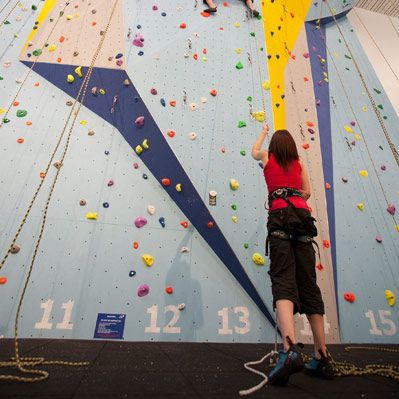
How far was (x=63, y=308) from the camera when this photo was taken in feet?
6.11

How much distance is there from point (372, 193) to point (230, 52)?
6.42ft

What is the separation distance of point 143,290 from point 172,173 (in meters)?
0.91

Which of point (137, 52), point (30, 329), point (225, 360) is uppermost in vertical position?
point (137, 52)

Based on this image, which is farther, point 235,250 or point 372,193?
point 372,193

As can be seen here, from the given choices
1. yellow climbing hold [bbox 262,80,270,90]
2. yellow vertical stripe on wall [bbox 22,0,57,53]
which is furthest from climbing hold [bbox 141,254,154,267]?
yellow vertical stripe on wall [bbox 22,0,57,53]

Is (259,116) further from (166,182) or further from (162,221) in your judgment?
(162,221)

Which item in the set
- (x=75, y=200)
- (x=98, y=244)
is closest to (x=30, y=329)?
(x=98, y=244)

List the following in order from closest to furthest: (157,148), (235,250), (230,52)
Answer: (235,250), (157,148), (230,52)

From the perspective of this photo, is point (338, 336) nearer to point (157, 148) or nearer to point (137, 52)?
point (157, 148)

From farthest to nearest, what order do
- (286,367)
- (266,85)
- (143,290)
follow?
1. (266,85)
2. (143,290)
3. (286,367)

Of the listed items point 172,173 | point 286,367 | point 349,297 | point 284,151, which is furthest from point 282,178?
point 349,297

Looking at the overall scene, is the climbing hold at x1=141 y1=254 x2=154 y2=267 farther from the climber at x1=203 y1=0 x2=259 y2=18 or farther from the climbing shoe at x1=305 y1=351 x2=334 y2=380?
the climber at x1=203 y1=0 x2=259 y2=18

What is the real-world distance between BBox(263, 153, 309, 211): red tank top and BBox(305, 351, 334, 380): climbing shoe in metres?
0.58

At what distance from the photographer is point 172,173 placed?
7.90 feet
